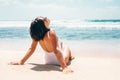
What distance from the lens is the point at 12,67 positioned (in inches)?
199

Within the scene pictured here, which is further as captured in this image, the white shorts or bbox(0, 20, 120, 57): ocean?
bbox(0, 20, 120, 57): ocean

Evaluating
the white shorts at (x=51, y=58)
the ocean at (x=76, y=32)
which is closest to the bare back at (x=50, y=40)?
the white shorts at (x=51, y=58)

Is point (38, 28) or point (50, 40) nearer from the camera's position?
point (38, 28)

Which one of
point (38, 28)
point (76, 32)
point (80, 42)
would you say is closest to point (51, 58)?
point (38, 28)

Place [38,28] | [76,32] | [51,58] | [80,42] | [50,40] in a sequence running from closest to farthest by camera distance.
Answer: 1. [38,28]
2. [50,40]
3. [51,58]
4. [80,42]
5. [76,32]

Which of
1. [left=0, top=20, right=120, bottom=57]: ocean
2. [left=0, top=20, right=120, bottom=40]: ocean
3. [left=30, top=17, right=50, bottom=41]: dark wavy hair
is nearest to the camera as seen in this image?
[left=30, top=17, right=50, bottom=41]: dark wavy hair

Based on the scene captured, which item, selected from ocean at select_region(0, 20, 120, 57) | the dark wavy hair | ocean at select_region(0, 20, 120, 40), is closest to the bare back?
the dark wavy hair

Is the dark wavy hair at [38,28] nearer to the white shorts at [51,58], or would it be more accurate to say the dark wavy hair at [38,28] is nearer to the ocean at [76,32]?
the white shorts at [51,58]

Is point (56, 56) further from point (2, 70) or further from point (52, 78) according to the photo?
point (2, 70)

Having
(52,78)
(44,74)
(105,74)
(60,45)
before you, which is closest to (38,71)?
(44,74)

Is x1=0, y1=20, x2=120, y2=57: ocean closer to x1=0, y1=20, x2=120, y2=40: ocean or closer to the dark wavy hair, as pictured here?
x1=0, y1=20, x2=120, y2=40: ocean

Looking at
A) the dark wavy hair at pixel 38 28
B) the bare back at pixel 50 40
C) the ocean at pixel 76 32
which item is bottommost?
the ocean at pixel 76 32

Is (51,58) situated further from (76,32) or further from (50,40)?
(76,32)

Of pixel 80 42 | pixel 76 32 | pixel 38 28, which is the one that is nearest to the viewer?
pixel 38 28
